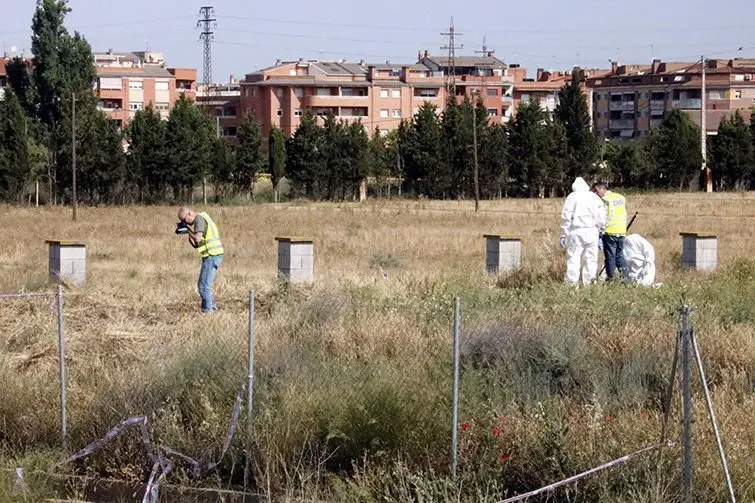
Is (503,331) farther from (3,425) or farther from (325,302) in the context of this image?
(3,425)

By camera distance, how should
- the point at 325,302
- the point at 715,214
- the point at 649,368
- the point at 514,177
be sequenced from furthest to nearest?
the point at 514,177 → the point at 715,214 → the point at 325,302 → the point at 649,368

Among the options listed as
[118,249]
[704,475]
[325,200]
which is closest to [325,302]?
[704,475]

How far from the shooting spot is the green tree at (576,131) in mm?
71062

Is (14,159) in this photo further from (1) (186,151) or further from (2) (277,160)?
(2) (277,160)

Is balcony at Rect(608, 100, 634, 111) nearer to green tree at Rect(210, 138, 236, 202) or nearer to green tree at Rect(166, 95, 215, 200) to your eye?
green tree at Rect(210, 138, 236, 202)

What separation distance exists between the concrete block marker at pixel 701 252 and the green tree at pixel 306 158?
45.3m

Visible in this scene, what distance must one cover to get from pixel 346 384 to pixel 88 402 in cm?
242

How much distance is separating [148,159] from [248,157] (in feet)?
22.9

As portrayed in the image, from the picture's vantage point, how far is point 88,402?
35.9ft

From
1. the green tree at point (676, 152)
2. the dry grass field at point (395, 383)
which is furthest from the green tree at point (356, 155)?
the dry grass field at point (395, 383)

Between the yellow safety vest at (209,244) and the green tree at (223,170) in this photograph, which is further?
the green tree at (223,170)

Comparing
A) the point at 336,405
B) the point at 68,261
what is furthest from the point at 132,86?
the point at 336,405

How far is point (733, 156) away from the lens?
2842 inches

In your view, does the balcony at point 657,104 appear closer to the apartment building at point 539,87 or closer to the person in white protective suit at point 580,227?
the apartment building at point 539,87
